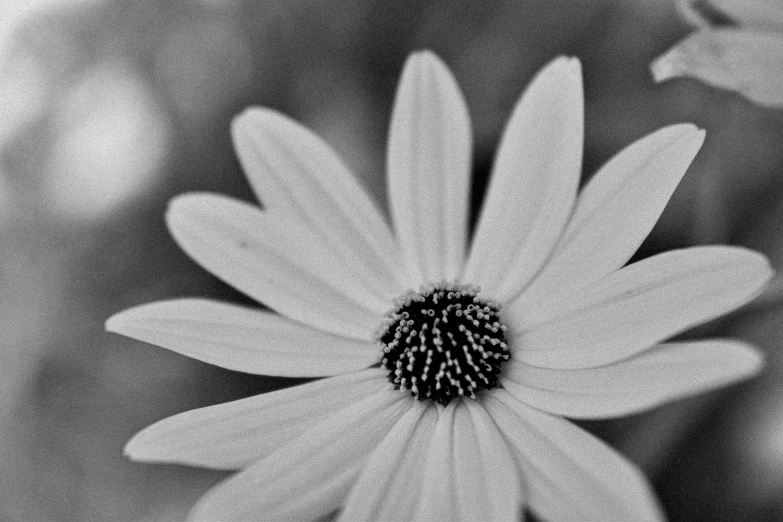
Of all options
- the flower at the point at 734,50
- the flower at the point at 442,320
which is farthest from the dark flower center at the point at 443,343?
the flower at the point at 734,50

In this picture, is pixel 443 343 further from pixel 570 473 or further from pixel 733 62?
pixel 733 62

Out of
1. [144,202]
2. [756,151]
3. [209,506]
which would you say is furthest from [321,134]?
[209,506]

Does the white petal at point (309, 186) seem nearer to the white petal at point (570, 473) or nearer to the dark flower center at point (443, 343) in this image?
the dark flower center at point (443, 343)

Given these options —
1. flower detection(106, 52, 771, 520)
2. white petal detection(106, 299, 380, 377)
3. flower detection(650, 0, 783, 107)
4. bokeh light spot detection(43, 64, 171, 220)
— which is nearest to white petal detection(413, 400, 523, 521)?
flower detection(106, 52, 771, 520)

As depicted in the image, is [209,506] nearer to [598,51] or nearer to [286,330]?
[286,330]

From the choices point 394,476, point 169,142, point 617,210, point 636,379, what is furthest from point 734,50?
point 169,142
